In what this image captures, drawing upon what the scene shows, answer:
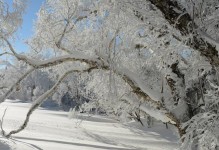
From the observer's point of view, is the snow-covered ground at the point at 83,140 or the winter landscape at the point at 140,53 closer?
the winter landscape at the point at 140,53

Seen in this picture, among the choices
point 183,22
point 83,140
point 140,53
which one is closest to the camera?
point 183,22

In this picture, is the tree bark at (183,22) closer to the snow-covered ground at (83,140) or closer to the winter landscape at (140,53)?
the winter landscape at (140,53)

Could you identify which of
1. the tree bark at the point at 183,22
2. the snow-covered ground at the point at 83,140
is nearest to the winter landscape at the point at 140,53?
the tree bark at the point at 183,22

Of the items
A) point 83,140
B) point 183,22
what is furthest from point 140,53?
point 83,140

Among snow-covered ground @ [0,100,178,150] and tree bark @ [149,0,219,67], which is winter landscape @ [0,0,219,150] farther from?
snow-covered ground @ [0,100,178,150]

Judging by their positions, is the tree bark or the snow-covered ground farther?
the snow-covered ground

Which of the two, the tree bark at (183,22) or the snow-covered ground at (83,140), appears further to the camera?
the snow-covered ground at (83,140)

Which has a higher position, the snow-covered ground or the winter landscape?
the winter landscape

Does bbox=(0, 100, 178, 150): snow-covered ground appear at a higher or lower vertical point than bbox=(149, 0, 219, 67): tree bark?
lower

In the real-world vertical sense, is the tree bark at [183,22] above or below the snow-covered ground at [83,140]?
above

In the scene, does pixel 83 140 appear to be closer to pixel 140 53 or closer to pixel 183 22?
pixel 140 53

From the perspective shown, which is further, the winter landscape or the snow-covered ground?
the snow-covered ground

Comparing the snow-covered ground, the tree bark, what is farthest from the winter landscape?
the snow-covered ground

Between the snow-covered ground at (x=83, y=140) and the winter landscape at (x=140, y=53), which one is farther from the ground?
the winter landscape at (x=140, y=53)
